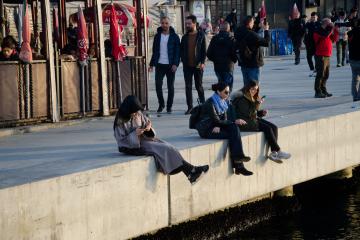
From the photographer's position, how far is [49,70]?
1823 centimetres

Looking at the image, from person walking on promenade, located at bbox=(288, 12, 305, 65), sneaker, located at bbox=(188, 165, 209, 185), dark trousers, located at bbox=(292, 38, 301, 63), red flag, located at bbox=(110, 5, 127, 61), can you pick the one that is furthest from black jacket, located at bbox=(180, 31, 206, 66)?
person walking on promenade, located at bbox=(288, 12, 305, 65)

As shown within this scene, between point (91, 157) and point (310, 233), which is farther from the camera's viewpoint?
point (310, 233)

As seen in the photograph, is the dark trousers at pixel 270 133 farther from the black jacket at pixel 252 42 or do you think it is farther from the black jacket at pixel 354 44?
the black jacket at pixel 354 44

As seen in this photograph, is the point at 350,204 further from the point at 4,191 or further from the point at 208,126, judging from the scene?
the point at 4,191

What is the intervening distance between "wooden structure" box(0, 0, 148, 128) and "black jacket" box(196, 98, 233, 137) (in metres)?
3.69

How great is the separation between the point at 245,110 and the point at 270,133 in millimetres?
467

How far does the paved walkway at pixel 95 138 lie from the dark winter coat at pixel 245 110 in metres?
0.65

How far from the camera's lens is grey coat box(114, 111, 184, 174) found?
13.3m

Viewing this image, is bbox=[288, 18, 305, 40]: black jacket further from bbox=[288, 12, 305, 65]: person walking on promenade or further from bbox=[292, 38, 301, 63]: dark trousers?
bbox=[292, 38, 301, 63]: dark trousers

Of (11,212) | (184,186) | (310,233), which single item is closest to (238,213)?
(310,233)

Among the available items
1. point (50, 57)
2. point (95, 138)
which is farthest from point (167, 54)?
point (95, 138)

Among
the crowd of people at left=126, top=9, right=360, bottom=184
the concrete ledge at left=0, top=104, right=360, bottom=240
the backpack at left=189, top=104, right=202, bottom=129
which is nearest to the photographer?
the concrete ledge at left=0, top=104, right=360, bottom=240

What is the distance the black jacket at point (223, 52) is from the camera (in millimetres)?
20719

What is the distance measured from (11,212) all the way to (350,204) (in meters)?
8.62
